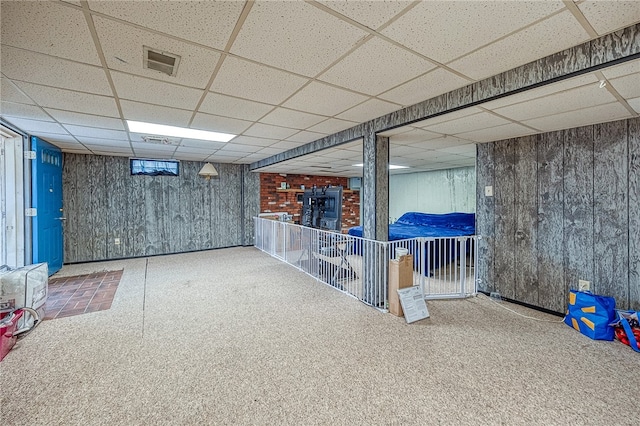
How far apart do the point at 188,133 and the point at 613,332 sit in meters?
5.06

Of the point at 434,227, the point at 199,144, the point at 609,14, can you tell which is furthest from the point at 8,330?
the point at 434,227

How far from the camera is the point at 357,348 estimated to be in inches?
90.4

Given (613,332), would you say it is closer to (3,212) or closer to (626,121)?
Answer: (626,121)

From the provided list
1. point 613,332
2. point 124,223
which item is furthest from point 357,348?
point 124,223

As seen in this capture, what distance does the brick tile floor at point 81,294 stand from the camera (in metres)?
3.13

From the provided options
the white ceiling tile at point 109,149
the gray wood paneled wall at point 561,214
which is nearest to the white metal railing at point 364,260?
the gray wood paneled wall at point 561,214

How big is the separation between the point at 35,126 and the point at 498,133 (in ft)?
17.9

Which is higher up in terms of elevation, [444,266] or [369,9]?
[369,9]

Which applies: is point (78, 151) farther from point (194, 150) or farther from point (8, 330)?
point (8, 330)

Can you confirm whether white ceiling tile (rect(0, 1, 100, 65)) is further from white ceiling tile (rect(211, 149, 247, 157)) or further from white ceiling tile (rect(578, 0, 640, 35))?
white ceiling tile (rect(211, 149, 247, 157))

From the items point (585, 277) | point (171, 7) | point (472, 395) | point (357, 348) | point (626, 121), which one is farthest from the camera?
point (585, 277)

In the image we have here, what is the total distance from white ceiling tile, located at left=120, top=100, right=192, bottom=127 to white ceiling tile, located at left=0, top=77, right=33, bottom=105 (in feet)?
2.22

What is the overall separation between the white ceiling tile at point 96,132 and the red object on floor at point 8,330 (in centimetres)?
212

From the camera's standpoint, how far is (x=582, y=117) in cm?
256
